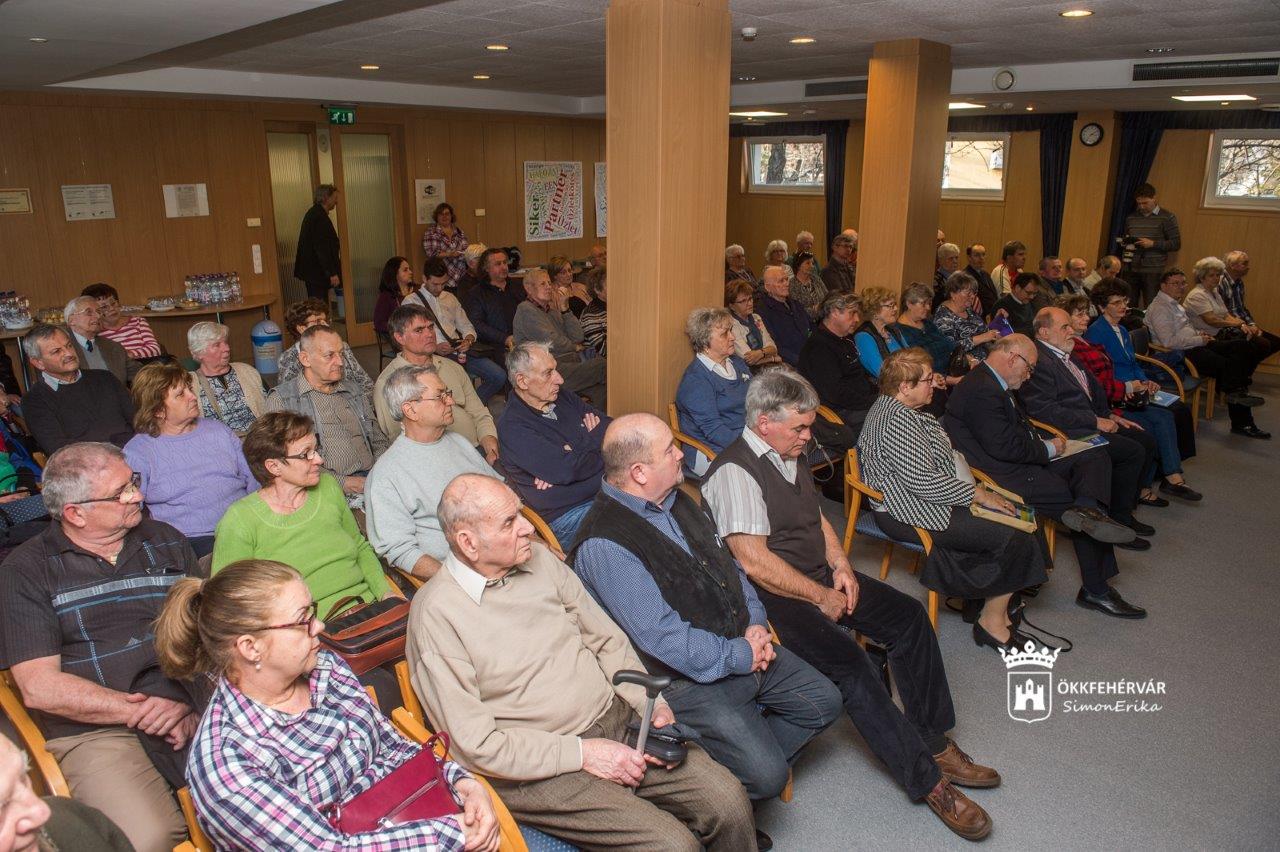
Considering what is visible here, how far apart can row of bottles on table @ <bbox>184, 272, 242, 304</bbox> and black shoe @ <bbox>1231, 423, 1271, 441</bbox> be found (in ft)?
30.0

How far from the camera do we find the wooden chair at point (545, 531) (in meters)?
3.54

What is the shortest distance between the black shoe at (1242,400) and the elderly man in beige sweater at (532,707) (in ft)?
21.8

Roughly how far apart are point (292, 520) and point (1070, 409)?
4156 millimetres

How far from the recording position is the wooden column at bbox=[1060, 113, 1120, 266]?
10836 mm

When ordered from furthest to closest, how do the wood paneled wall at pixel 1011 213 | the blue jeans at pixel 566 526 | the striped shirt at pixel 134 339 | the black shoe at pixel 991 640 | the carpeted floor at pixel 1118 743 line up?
the wood paneled wall at pixel 1011 213 → the striped shirt at pixel 134 339 → the black shoe at pixel 991 640 → the blue jeans at pixel 566 526 → the carpeted floor at pixel 1118 743

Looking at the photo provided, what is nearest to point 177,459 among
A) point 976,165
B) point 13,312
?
point 13,312

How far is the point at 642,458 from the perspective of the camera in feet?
9.23

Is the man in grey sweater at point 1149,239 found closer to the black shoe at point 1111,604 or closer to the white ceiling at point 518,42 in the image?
the white ceiling at point 518,42

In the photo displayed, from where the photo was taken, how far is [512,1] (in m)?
4.75

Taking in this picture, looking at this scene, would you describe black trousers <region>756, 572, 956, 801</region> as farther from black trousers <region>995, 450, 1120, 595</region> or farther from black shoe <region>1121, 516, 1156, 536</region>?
black shoe <region>1121, 516, 1156, 536</region>

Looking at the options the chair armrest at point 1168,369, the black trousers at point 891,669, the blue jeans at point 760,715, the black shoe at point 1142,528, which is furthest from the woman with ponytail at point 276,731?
the chair armrest at point 1168,369

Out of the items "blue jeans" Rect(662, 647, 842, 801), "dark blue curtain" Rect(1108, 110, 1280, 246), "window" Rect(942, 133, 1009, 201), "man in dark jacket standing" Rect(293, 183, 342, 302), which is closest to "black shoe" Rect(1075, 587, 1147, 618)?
"blue jeans" Rect(662, 647, 842, 801)

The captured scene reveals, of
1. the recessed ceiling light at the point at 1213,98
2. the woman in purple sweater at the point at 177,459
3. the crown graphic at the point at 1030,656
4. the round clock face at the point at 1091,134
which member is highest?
the recessed ceiling light at the point at 1213,98

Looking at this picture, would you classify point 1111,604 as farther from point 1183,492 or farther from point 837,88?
point 837,88
